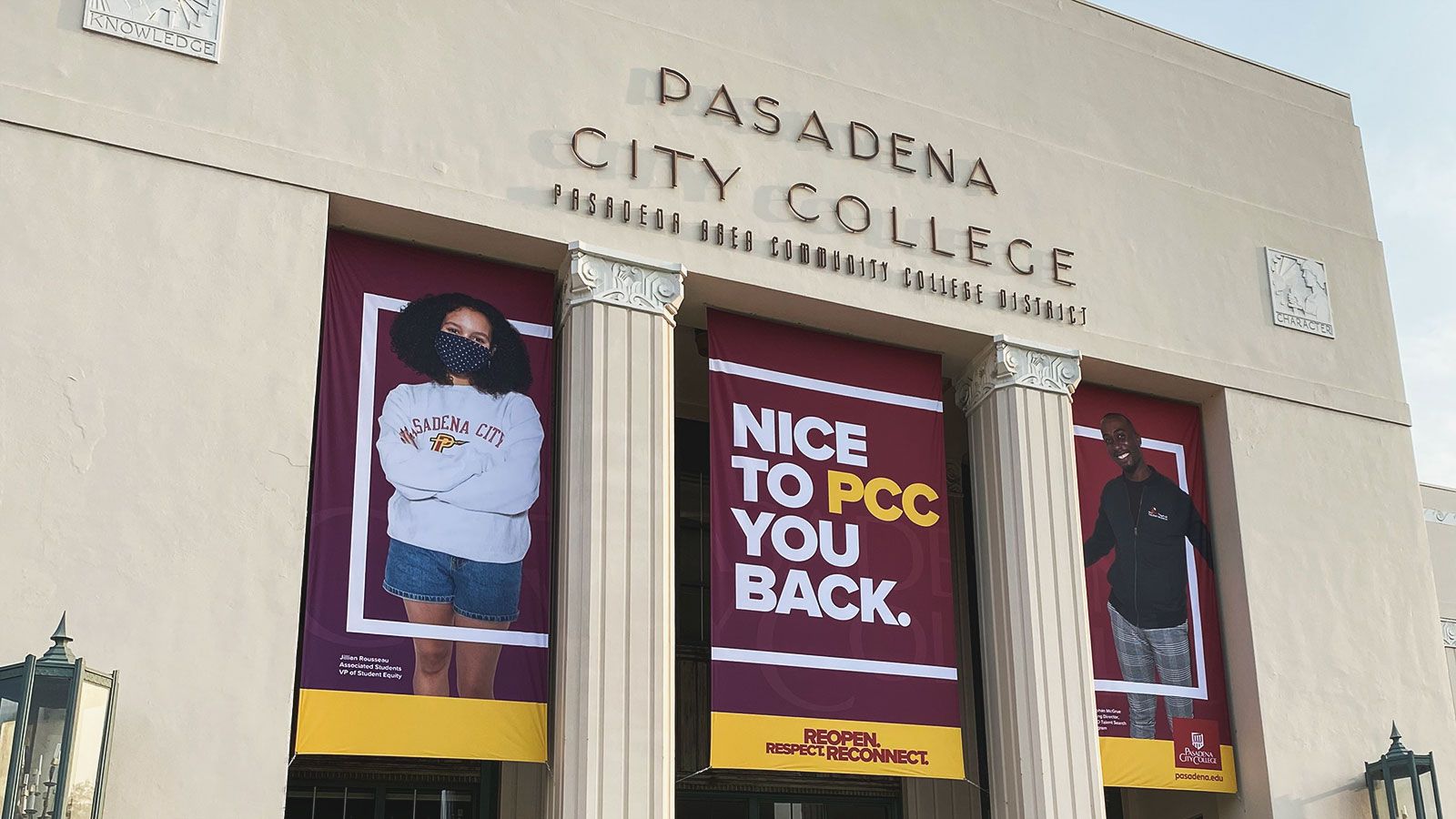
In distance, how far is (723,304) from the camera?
14.1 metres

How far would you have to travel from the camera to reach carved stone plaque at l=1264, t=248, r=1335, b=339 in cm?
1689

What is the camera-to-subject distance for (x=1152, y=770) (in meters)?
14.5

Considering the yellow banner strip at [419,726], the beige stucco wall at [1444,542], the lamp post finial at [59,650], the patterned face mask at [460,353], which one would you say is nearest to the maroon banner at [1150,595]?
the yellow banner strip at [419,726]

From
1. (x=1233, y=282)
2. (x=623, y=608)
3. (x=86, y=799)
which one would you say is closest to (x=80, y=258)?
(x=86, y=799)

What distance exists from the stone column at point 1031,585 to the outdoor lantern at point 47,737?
25.0 ft

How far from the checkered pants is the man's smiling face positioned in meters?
1.56

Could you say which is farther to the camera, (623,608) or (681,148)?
(681,148)

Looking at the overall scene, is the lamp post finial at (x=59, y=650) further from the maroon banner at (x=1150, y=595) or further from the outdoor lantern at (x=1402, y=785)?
the outdoor lantern at (x=1402, y=785)

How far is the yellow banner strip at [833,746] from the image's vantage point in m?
12.7

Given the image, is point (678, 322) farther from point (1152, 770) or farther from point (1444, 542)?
point (1444, 542)

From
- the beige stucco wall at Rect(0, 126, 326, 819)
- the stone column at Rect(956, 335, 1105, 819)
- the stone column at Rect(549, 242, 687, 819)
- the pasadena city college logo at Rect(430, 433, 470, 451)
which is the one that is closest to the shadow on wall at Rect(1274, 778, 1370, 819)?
the stone column at Rect(956, 335, 1105, 819)

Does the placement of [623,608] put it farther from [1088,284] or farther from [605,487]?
[1088,284]

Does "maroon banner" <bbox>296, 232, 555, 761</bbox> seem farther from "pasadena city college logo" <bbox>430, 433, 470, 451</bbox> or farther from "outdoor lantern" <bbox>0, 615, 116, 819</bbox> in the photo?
"outdoor lantern" <bbox>0, 615, 116, 819</bbox>

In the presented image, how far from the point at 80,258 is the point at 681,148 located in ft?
16.5
